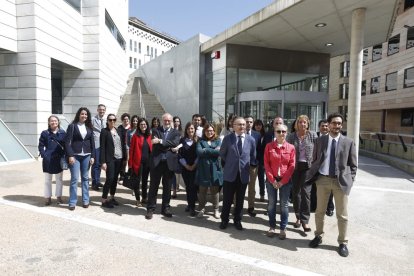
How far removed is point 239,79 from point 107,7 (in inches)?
347

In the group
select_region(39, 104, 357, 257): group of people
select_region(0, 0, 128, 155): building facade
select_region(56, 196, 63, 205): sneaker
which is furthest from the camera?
select_region(0, 0, 128, 155): building facade

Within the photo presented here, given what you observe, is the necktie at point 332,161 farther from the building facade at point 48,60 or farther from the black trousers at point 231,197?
the building facade at point 48,60

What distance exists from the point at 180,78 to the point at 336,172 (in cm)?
1612

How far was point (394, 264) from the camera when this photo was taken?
149 inches

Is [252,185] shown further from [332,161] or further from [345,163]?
[345,163]

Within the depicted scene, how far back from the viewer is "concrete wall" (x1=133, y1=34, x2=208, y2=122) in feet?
54.9

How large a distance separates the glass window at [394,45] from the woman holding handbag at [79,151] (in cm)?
3020

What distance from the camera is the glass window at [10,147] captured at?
10.5 meters

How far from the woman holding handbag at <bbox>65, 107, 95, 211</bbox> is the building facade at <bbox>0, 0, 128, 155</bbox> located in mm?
7429

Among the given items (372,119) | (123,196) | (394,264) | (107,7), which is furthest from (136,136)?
(372,119)

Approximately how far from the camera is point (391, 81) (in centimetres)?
2877

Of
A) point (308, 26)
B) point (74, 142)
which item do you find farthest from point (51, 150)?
point (308, 26)

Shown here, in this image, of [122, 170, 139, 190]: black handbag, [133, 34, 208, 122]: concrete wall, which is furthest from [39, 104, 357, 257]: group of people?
[133, 34, 208, 122]: concrete wall

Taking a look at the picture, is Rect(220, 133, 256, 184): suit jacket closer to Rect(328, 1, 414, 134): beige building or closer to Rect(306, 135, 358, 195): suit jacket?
Rect(306, 135, 358, 195): suit jacket
